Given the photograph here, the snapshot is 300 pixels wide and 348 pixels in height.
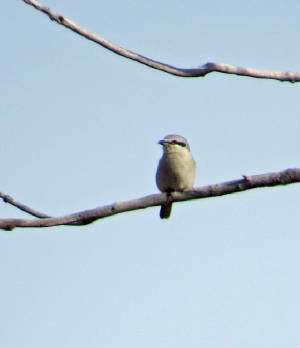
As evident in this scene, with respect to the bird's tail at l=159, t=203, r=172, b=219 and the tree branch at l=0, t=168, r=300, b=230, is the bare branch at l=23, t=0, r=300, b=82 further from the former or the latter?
the bird's tail at l=159, t=203, r=172, b=219

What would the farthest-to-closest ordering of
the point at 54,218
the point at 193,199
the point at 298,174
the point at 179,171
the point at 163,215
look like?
the point at 163,215 → the point at 179,171 → the point at 193,199 → the point at 54,218 → the point at 298,174

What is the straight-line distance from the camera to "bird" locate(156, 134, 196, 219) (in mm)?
7156

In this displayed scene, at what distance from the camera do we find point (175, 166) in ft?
23.8

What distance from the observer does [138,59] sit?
3.42m

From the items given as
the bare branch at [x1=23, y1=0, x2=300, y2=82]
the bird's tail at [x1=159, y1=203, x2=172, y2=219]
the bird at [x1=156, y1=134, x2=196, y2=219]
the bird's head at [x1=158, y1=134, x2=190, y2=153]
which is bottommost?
the bird's tail at [x1=159, y1=203, x2=172, y2=219]

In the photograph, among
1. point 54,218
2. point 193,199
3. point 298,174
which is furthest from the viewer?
point 193,199

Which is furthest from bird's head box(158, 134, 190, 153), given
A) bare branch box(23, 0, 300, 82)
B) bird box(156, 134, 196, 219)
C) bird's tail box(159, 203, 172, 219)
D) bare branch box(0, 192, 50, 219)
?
bare branch box(23, 0, 300, 82)

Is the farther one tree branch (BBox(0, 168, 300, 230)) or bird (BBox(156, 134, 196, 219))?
bird (BBox(156, 134, 196, 219))

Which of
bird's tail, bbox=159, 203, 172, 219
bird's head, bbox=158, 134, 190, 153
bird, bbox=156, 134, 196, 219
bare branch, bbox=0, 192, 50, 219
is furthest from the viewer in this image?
bird's tail, bbox=159, 203, 172, 219

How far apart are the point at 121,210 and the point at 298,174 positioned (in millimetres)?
953

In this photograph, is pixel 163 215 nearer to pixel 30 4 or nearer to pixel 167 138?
pixel 167 138

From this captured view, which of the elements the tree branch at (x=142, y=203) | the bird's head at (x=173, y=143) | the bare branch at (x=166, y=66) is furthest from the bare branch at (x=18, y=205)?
the bird's head at (x=173, y=143)

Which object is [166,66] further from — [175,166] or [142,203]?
[175,166]

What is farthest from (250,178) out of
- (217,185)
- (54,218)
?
(54,218)
